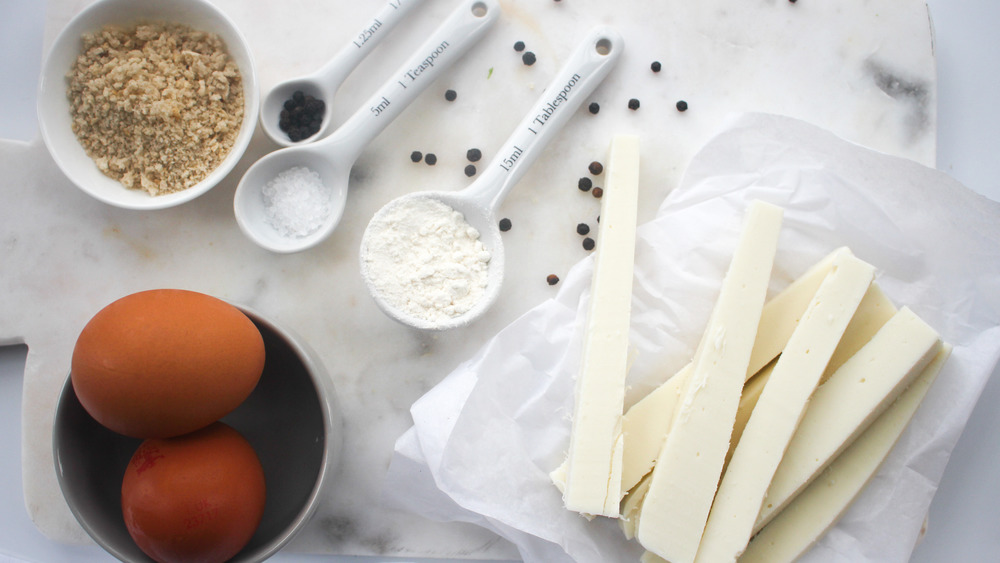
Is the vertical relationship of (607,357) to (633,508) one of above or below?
above

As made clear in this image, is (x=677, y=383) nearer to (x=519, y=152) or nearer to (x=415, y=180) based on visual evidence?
(x=519, y=152)

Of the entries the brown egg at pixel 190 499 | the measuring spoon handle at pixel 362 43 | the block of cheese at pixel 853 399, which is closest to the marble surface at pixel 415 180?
the measuring spoon handle at pixel 362 43

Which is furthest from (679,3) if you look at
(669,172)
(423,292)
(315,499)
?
(315,499)

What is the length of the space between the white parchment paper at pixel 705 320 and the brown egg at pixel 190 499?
267 mm

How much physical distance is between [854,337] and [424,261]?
28.0 inches

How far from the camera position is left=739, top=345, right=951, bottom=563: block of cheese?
969mm

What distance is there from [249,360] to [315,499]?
23 cm

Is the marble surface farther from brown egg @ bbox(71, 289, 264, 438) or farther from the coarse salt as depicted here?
brown egg @ bbox(71, 289, 264, 438)

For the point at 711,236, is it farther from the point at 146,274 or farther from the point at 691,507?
the point at 146,274

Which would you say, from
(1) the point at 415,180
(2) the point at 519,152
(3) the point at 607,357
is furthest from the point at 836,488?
(1) the point at 415,180

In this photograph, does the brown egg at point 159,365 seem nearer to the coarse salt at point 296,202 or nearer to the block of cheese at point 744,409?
the coarse salt at point 296,202

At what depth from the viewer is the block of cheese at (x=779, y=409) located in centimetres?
92

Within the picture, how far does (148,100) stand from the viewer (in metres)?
1.01

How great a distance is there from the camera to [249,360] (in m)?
0.86
